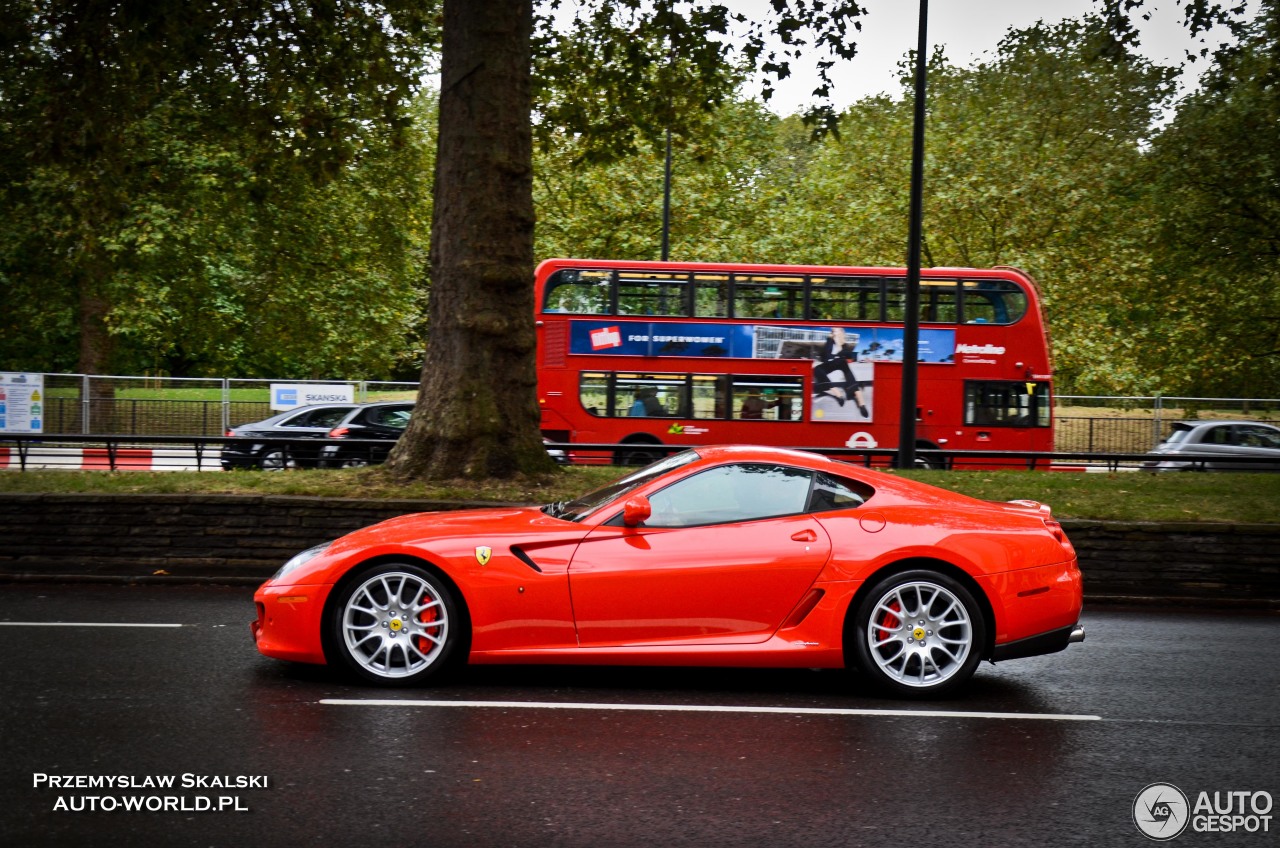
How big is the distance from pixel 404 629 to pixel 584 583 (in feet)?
3.20

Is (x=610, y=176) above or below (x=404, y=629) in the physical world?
above

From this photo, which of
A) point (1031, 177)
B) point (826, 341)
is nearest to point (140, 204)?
point (826, 341)

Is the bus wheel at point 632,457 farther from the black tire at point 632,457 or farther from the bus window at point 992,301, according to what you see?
the bus window at point 992,301

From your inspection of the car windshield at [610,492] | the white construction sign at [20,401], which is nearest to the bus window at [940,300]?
the car windshield at [610,492]

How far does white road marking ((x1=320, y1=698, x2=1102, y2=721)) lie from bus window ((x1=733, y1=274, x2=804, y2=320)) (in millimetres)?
16853

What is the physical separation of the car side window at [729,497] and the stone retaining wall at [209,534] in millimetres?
4625

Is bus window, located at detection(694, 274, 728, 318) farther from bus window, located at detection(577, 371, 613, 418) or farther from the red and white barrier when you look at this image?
the red and white barrier

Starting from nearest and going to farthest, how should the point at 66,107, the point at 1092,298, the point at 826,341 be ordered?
the point at 66,107, the point at 826,341, the point at 1092,298

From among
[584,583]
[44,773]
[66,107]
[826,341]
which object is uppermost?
[66,107]

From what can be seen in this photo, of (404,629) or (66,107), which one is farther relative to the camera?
(66,107)

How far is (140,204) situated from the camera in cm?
2736

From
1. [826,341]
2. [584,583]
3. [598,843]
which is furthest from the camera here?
[826,341]

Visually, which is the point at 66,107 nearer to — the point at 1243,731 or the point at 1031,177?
the point at 1243,731

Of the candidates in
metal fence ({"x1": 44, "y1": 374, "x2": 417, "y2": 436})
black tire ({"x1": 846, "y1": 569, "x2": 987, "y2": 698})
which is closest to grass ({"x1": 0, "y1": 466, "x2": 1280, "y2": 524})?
black tire ({"x1": 846, "y1": 569, "x2": 987, "y2": 698})
